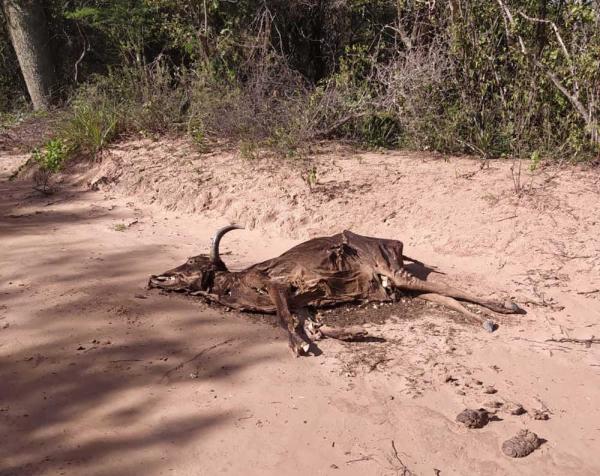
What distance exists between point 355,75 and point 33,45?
5.44 meters

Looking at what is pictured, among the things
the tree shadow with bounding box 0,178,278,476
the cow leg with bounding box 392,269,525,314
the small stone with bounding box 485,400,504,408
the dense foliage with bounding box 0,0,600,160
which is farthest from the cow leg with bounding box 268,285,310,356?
the dense foliage with bounding box 0,0,600,160

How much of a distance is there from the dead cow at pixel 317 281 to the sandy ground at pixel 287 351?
134 mm

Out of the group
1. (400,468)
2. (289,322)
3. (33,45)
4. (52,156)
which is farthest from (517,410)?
(33,45)

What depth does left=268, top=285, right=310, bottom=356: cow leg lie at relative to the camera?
13.5 feet

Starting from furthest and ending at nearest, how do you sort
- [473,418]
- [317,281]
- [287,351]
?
[317,281] → [287,351] → [473,418]

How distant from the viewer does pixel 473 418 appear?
346 cm

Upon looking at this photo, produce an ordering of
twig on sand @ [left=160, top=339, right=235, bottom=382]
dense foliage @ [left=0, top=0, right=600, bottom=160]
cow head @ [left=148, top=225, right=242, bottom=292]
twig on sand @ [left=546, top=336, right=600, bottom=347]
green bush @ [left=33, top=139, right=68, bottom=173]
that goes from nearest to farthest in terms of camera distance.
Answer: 1. twig on sand @ [left=160, top=339, right=235, bottom=382]
2. twig on sand @ [left=546, top=336, right=600, bottom=347]
3. cow head @ [left=148, top=225, right=242, bottom=292]
4. dense foliage @ [left=0, top=0, right=600, bottom=160]
5. green bush @ [left=33, top=139, right=68, bottom=173]

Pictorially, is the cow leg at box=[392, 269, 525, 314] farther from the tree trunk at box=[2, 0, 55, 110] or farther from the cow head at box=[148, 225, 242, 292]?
the tree trunk at box=[2, 0, 55, 110]

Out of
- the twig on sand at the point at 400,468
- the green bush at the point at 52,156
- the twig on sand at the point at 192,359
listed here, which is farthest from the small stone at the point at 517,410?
the green bush at the point at 52,156

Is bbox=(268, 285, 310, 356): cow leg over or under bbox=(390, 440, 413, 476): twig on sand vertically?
over

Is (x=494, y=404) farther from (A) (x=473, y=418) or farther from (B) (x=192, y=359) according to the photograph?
(B) (x=192, y=359)

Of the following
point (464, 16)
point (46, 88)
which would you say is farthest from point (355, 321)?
point (46, 88)

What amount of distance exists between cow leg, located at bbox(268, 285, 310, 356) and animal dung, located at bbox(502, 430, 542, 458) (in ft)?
4.48

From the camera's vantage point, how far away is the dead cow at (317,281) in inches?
186
